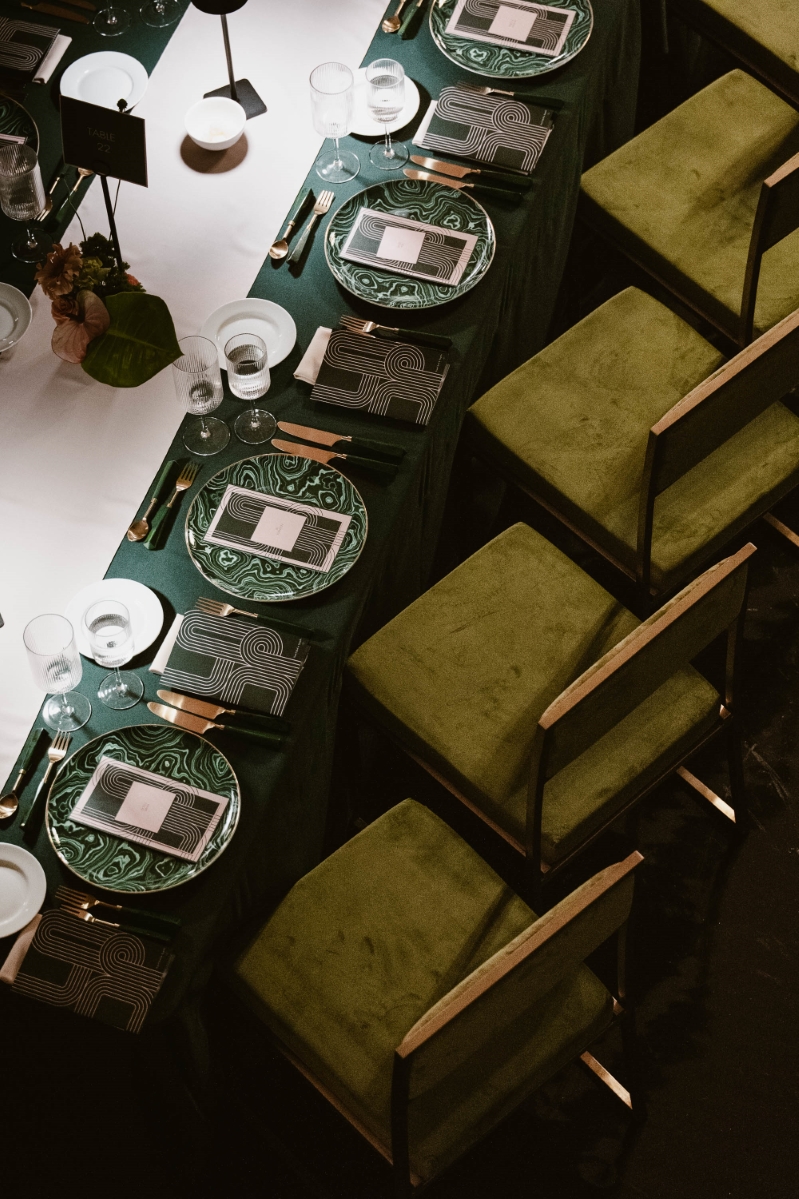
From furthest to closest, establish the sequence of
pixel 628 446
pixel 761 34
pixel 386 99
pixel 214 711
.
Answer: pixel 761 34, pixel 628 446, pixel 386 99, pixel 214 711

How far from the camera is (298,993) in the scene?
7.62 ft

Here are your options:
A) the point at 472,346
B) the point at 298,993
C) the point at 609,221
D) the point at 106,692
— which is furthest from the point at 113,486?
the point at 609,221

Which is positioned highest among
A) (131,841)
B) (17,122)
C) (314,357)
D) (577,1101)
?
(314,357)

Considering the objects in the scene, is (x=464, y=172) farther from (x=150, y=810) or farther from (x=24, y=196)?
(x=150, y=810)

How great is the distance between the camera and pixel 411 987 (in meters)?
2.32

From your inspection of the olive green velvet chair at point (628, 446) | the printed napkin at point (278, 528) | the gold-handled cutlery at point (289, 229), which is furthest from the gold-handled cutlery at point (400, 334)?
the printed napkin at point (278, 528)

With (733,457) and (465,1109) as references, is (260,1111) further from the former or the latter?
(733,457)

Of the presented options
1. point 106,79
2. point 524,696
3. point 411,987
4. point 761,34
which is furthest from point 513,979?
point 761,34

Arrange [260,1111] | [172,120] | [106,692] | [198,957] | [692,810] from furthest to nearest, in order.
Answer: [692,810] < [172,120] < [260,1111] < [106,692] < [198,957]

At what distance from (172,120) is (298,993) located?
196 centimetres

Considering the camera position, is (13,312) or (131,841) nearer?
(131,841)

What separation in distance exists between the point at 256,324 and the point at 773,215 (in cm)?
114

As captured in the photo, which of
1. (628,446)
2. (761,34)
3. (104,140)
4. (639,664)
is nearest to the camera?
(639,664)

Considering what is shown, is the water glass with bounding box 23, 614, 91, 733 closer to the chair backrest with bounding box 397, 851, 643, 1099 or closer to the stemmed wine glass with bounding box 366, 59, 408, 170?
the chair backrest with bounding box 397, 851, 643, 1099
